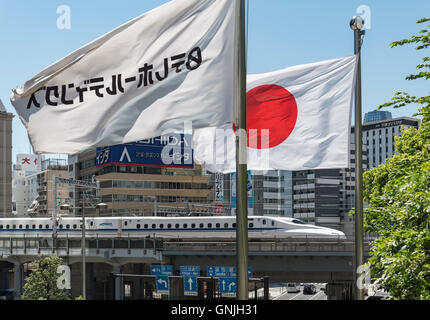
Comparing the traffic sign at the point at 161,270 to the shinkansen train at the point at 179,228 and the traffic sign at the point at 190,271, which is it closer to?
the traffic sign at the point at 190,271

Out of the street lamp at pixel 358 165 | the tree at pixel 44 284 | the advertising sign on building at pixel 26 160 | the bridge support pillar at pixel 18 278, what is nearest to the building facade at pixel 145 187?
the bridge support pillar at pixel 18 278

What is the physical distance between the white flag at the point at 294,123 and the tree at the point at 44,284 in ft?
138

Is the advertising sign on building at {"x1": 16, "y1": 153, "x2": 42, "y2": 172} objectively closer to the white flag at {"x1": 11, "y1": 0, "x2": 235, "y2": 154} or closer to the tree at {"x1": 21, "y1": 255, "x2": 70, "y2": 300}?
the tree at {"x1": 21, "y1": 255, "x2": 70, "y2": 300}

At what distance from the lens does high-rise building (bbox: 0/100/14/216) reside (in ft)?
440

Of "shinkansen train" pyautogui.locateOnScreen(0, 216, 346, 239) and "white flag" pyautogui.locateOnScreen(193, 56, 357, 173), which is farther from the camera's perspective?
"shinkansen train" pyautogui.locateOnScreen(0, 216, 346, 239)

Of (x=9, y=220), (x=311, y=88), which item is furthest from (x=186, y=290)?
(x=9, y=220)

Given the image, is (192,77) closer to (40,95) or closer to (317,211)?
(40,95)

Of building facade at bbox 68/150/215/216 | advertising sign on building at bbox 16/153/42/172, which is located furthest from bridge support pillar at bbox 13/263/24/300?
advertising sign on building at bbox 16/153/42/172

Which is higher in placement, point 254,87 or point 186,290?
point 254,87

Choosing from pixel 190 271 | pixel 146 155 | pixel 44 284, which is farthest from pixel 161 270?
pixel 146 155

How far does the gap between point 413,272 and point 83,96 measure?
22.4 feet

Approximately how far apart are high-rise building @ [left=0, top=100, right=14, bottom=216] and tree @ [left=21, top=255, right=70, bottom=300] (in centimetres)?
8641

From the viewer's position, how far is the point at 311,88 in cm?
1351

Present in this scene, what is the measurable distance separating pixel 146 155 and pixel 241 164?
118764 millimetres
